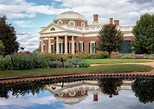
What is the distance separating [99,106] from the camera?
9.77 m

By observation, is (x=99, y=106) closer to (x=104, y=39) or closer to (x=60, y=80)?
(x=60, y=80)

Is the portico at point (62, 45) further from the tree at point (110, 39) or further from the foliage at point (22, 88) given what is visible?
the foliage at point (22, 88)

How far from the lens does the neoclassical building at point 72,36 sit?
48016 millimetres

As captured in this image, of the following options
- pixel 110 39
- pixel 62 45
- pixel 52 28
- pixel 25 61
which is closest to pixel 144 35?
pixel 110 39

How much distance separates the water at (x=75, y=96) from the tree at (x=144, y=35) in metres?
26.7

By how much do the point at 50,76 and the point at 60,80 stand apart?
1.06 metres

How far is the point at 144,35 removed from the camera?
42219 millimetres

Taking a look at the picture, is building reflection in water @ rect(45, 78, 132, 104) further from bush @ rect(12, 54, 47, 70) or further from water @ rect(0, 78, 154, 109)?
bush @ rect(12, 54, 47, 70)

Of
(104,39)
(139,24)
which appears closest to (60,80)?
(104,39)

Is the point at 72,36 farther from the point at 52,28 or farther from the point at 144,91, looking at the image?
the point at 144,91

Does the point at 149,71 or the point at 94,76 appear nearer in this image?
the point at 94,76

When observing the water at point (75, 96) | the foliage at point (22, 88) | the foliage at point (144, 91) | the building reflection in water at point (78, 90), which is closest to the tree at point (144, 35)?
the building reflection in water at point (78, 90)

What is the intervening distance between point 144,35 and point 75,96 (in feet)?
107

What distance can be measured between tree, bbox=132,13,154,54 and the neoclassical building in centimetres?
426
